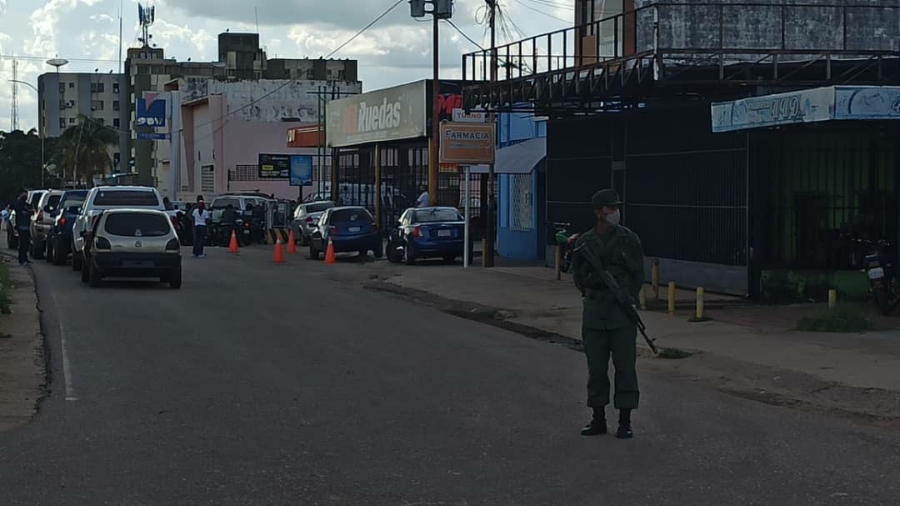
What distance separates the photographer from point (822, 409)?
11.6 m

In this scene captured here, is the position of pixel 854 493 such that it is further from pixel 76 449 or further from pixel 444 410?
pixel 76 449

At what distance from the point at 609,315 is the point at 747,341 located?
6765mm

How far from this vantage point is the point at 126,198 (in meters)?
29.8

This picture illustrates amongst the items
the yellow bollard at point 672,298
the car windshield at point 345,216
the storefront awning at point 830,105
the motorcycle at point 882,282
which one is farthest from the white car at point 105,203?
the motorcycle at point 882,282

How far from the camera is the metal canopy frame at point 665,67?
20375 millimetres

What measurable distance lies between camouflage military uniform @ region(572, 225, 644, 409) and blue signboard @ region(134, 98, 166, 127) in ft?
282

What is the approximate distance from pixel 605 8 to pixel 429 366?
49.3 ft

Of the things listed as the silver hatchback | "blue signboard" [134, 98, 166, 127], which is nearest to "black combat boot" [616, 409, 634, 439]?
the silver hatchback

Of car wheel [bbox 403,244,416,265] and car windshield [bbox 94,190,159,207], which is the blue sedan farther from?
car windshield [bbox 94,190,159,207]

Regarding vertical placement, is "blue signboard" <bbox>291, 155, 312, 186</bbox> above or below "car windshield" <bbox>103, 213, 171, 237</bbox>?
above

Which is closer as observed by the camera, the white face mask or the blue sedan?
the white face mask

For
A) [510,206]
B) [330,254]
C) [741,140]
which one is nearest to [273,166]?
[330,254]

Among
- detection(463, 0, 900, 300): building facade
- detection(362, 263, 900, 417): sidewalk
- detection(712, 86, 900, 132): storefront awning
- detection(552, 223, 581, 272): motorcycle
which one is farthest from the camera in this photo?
detection(552, 223, 581, 272): motorcycle

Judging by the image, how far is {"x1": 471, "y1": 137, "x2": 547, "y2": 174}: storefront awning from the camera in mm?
32156
